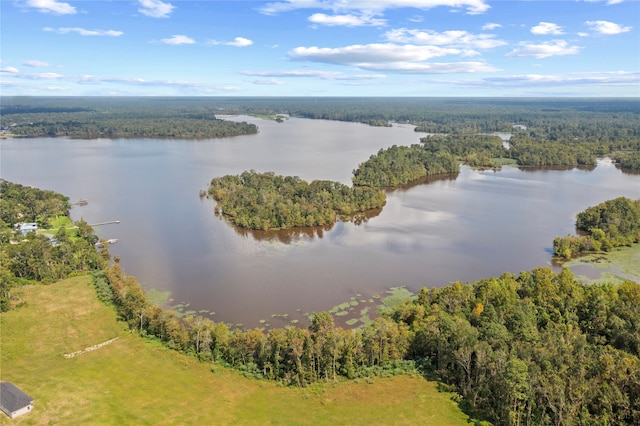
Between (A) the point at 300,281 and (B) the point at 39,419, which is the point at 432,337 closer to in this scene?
(A) the point at 300,281

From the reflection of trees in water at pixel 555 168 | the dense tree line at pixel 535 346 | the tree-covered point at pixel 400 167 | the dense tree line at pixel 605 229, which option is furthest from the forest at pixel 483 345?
the reflection of trees in water at pixel 555 168

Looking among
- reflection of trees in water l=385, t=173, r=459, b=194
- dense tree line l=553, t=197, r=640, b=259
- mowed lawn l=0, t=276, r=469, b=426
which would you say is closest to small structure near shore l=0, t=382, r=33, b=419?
mowed lawn l=0, t=276, r=469, b=426

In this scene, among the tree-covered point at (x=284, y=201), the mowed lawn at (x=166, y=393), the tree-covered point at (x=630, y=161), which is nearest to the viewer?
the mowed lawn at (x=166, y=393)

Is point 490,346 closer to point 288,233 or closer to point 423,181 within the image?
point 288,233

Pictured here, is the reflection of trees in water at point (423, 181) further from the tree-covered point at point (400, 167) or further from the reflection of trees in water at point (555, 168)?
the reflection of trees in water at point (555, 168)

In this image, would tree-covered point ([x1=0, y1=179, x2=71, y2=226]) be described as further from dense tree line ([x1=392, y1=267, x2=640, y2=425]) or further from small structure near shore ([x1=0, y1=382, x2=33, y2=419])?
dense tree line ([x1=392, y1=267, x2=640, y2=425])

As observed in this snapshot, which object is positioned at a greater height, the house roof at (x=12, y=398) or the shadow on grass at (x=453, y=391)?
the house roof at (x=12, y=398)

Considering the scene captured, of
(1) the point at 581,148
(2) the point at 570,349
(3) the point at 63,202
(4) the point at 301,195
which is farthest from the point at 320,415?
(1) the point at 581,148
